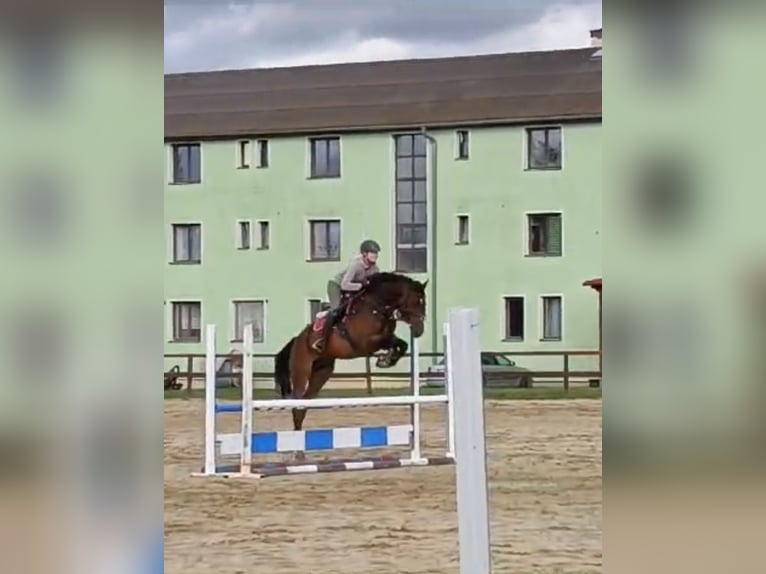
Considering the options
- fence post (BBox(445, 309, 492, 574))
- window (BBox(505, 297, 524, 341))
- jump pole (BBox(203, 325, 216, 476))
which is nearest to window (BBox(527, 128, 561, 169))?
window (BBox(505, 297, 524, 341))

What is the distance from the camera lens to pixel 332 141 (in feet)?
49.5

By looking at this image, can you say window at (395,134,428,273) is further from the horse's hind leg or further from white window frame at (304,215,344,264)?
the horse's hind leg

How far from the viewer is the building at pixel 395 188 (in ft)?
44.3

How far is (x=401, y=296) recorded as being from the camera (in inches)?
205

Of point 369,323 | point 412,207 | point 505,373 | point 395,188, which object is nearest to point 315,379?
point 369,323

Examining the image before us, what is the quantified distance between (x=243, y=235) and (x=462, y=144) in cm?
292

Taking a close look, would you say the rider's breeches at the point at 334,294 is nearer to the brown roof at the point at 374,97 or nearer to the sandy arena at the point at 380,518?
the sandy arena at the point at 380,518

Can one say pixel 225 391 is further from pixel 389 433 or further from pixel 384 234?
pixel 389 433

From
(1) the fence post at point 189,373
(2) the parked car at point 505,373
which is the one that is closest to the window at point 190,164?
(1) the fence post at point 189,373

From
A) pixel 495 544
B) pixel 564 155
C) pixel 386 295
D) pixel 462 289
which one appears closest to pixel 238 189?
pixel 462 289

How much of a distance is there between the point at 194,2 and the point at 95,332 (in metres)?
0.32

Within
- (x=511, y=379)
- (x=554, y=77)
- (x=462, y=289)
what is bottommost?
(x=511, y=379)

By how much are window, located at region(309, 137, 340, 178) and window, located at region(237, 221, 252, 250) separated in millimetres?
1094

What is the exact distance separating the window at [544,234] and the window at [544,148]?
2.30 ft
